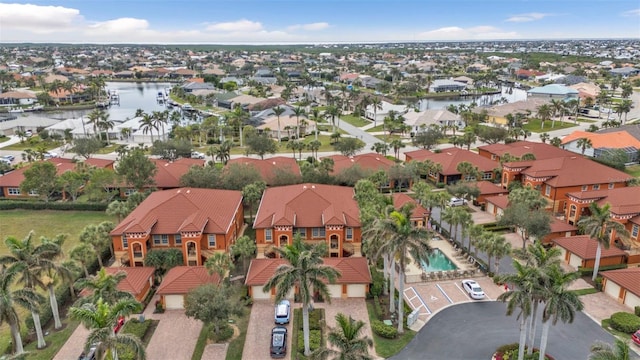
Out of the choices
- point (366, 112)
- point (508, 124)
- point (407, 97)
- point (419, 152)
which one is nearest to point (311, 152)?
point (419, 152)

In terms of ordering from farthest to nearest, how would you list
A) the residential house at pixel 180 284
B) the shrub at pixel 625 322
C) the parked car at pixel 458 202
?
1. the parked car at pixel 458 202
2. the residential house at pixel 180 284
3. the shrub at pixel 625 322

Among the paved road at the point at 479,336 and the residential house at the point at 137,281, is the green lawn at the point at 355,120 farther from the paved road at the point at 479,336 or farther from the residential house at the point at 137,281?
the paved road at the point at 479,336

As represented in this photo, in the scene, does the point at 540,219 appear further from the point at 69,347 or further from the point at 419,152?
the point at 69,347

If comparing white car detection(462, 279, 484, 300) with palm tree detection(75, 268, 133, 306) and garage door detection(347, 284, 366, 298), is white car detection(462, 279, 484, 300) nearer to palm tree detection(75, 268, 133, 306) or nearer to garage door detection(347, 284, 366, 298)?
garage door detection(347, 284, 366, 298)

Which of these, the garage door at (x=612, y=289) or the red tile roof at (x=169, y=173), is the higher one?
the red tile roof at (x=169, y=173)

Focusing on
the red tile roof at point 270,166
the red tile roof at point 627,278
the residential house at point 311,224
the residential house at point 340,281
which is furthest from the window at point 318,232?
the red tile roof at point 627,278

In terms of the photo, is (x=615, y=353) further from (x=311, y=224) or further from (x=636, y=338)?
(x=311, y=224)
